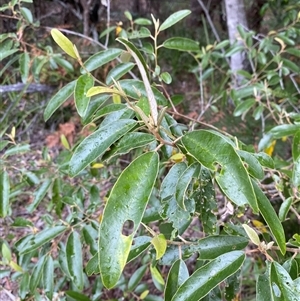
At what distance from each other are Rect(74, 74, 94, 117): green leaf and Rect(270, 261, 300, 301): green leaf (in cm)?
40

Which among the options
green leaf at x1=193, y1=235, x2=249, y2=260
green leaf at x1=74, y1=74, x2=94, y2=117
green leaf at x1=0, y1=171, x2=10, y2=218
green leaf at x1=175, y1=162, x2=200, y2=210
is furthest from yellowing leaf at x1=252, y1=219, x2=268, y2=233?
green leaf at x1=0, y1=171, x2=10, y2=218

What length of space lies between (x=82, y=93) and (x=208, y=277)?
0.38m

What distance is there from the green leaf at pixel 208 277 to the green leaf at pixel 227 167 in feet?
0.38

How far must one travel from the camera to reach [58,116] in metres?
2.64

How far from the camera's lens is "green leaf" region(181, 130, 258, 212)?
446 millimetres

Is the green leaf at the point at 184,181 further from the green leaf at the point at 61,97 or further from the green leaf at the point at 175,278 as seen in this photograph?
the green leaf at the point at 61,97

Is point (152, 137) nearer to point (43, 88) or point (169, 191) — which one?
point (169, 191)

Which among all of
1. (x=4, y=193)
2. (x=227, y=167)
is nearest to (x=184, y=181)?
(x=227, y=167)

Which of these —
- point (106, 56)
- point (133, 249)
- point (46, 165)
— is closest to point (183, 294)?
point (133, 249)

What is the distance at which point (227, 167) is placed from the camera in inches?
17.9

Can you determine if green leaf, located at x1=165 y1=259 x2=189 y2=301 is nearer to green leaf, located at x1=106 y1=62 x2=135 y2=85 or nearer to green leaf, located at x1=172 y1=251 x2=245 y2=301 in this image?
green leaf, located at x1=172 y1=251 x2=245 y2=301

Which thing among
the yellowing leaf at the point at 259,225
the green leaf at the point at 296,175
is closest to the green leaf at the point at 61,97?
the green leaf at the point at 296,175

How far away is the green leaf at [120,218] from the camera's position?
1.36ft

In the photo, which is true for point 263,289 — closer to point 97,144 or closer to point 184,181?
point 184,181
